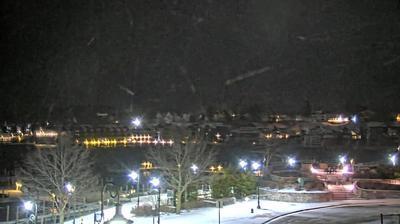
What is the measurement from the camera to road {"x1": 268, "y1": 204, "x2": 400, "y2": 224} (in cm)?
2092

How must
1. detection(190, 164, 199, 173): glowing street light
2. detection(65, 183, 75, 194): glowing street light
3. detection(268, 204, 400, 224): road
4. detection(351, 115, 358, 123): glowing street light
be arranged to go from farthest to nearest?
detection(351, 115, 358, 123): glowing street light, detection(190, 164, 199, 173): glowing street light, detection(65, 183, 75, 194): glowing street light, detection(268, 204, 400, 224): road

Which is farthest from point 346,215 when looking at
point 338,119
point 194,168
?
point 338,119

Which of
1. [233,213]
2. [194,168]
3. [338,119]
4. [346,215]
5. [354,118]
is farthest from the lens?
[338,119]

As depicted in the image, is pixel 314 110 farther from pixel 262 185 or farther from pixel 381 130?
pixel 262 185

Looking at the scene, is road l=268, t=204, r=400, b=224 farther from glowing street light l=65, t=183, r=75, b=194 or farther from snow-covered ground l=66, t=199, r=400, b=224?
glowing street light l=65, t=183, r=75, b=194

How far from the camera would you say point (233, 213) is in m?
24.1

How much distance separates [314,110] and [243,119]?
2677cm

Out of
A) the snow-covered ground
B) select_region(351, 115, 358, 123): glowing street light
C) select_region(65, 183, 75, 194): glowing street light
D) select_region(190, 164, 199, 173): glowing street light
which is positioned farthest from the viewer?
select_region(351, 115, 358, 123): glowing street light

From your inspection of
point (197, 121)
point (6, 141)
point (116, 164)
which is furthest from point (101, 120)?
point (116, 164)

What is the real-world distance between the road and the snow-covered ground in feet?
3.55

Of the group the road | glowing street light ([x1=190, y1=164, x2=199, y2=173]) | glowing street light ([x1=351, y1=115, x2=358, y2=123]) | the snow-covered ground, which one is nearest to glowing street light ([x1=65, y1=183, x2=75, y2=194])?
the snow-covered ground

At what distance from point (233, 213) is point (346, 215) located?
16.7ft

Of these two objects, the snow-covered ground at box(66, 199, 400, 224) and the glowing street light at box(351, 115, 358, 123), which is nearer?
the snow-covered ground at box(66, 199, 400, 224)

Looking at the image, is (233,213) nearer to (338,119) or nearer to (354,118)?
(354,118)
